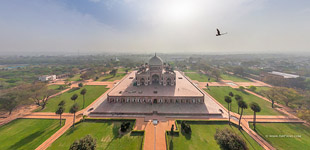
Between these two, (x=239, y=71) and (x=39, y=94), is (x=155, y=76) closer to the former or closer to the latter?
(x=39, y=94)

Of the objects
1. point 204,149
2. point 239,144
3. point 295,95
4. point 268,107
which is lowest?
point 204,149

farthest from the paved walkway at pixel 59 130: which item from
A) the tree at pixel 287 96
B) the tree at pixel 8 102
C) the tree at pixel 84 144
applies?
the tree at pixel 287 96

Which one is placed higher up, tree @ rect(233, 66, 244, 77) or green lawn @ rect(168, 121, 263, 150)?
tree @ rect(233, 66, 244, 77)

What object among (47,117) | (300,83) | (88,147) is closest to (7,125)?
(47,117)

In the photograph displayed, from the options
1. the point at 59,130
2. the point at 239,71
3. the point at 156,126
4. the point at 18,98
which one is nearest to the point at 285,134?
the point at 156,126

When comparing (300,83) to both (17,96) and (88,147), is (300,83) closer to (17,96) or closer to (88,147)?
(88,147)

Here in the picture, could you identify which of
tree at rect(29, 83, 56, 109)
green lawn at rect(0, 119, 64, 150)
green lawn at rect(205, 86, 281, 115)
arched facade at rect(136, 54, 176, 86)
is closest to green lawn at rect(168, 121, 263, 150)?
green lawn at rect(205, 86, 281, 115)

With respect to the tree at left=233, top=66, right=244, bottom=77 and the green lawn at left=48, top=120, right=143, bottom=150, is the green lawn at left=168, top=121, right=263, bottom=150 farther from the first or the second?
the tree at left=233, top=66, right=244, bottom=77
